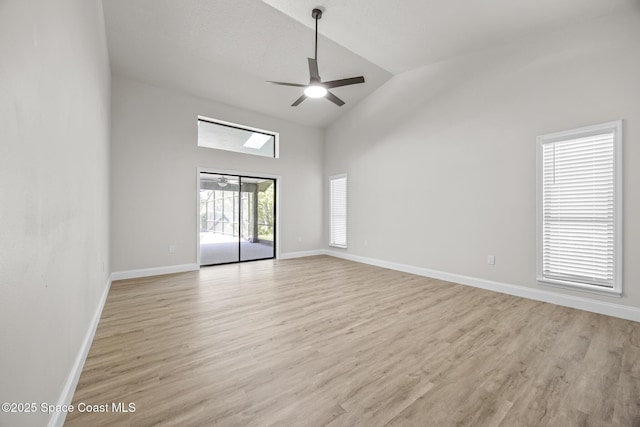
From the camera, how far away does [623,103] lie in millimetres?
3154

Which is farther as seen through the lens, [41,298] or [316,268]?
[316,268]

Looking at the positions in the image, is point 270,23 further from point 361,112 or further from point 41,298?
point 41,298

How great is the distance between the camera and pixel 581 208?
3.43m

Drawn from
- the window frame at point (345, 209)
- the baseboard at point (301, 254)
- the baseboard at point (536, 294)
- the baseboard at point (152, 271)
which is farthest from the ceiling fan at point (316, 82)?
the baseboard at point (301, 254)

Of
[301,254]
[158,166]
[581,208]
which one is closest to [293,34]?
[158,166]

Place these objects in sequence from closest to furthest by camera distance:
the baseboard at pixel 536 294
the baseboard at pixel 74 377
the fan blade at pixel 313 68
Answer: the baseboard at pixel 74 377
the baseboard at pixel 536 294
the fan blade at pixel 313 68

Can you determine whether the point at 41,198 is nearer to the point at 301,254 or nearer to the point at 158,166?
the point at 158,166

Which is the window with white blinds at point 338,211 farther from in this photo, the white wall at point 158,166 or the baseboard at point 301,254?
the white wall at point 158,166

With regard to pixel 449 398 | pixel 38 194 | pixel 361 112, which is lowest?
pixel 449 398

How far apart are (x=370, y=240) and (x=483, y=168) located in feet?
8.96

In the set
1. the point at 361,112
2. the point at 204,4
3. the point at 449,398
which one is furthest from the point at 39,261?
the point at 361,112

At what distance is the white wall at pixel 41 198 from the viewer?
0.97 meters

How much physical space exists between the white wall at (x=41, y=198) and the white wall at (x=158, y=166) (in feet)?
9.31

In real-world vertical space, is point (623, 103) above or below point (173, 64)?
below
